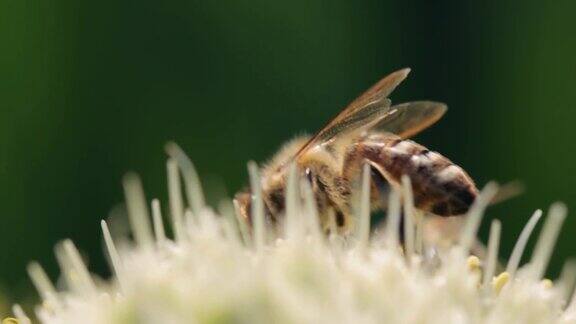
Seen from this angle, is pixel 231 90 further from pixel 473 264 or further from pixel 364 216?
pixel 364 216

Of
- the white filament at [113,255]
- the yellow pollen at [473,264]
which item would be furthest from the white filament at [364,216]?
the white filament at [113,255]

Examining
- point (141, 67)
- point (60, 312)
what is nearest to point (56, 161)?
point (141, 67)

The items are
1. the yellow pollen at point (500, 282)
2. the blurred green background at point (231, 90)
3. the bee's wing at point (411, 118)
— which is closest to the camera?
the yellow pollen at point (500, 282)

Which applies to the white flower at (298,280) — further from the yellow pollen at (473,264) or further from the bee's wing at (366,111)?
the bee's wing at (366,111)

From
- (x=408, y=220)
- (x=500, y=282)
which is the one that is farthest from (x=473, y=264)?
(x=408, y=220)

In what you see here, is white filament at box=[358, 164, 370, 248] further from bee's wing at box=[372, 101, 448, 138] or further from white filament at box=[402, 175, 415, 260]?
bee's wing at box=[372, 101, 448, 138]

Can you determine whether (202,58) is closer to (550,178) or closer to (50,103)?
(50,103)

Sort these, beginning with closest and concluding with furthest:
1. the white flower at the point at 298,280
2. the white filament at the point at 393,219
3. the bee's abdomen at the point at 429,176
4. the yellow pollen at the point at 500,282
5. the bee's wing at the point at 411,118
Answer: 1. the white flower at the point at 298,280
2. the white filament at the point at 393,219
3. the yellow pollen at the point at 500,282
4. the bee's abdomen at the point at 429,176
5. the bee's wing at the point at 411,118

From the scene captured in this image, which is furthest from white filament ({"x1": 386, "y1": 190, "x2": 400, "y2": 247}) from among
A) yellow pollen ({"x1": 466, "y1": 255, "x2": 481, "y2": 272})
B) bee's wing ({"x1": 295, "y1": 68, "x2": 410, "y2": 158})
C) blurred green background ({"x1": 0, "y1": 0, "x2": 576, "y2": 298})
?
blurred green background ({"x1": 0, "y1": 0, "x2": 576, "y2": 298})
